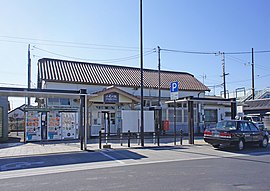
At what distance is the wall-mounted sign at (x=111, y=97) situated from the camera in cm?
2219

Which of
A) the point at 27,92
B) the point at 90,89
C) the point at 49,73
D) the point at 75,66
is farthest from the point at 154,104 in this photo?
the point at 27,92

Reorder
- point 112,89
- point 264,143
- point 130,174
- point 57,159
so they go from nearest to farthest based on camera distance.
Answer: point 130,174, point 57,159, point 264,143, point 112,89

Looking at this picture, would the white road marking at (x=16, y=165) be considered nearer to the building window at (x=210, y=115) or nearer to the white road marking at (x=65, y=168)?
the white road marking at (x=65, y=168)

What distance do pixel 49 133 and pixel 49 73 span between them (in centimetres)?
583

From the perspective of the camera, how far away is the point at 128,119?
72.1 feet

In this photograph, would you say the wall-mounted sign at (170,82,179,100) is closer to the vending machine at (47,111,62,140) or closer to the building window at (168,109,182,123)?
the vending machine at (47,111,62,140)

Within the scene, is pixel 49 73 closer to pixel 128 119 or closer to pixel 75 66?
pixel 75 66

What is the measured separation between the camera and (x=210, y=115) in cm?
3086

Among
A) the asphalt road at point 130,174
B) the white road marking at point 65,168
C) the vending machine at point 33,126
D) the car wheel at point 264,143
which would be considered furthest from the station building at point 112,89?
the car wheel at point 264,143

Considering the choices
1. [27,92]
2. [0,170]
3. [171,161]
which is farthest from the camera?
[27,92]

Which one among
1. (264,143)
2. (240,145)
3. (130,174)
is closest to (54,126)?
(240,145)

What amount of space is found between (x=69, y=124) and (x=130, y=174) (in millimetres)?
12670

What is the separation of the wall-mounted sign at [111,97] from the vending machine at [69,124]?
2936mm

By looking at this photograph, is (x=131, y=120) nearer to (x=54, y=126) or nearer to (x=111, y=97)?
(x=111, y=97)
